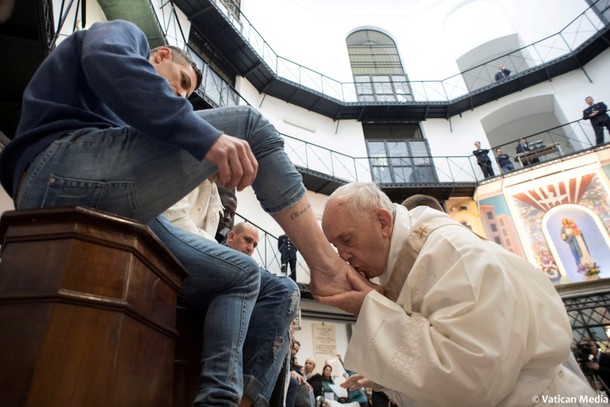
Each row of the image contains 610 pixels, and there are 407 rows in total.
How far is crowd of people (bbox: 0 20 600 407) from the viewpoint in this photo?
909 mm

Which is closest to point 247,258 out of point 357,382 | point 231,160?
point 231,160

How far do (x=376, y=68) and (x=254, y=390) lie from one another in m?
15.3

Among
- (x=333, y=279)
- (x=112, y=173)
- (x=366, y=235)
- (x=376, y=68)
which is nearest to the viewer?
(x=112, y=173)

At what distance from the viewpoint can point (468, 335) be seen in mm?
1041

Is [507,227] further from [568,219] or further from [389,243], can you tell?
[389,243]

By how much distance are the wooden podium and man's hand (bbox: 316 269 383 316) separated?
66 cm

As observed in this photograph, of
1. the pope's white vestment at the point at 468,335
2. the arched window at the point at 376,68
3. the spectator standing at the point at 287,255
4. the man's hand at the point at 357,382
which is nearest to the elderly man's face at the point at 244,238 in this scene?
the man's hand at the point at 357,382

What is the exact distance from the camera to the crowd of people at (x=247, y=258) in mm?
909

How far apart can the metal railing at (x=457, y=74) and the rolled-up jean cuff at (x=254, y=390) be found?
11.0 metres

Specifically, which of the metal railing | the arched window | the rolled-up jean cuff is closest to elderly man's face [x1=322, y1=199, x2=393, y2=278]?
the rolled-up jean cuff

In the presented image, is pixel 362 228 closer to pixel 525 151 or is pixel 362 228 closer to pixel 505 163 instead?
pixel 505 163

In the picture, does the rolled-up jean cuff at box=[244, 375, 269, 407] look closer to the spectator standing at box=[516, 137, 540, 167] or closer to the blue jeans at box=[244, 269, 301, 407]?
the blue jeans at box=[244, 269, 301, 407]

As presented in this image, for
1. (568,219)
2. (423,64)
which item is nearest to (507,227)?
(568,219)

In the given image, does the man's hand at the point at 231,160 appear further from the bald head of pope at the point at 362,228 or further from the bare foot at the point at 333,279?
the bald head of pope at the point at 362,228
